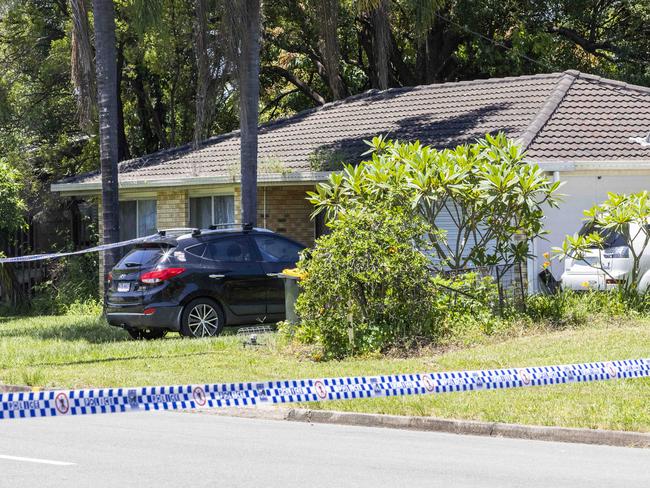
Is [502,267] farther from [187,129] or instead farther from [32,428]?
[187,129]

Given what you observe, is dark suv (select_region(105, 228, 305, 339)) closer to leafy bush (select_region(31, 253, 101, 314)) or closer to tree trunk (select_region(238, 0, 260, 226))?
tree trunk (select_region(238, 0, 260, 226))

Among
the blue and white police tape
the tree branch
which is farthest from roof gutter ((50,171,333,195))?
the blue and white police tape

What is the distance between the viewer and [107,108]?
2203 cm

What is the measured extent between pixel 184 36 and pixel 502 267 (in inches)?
594

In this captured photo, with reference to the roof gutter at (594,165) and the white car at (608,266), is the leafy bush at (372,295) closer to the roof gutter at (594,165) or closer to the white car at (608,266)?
the white car at (608,266)

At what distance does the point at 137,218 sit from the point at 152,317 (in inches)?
386

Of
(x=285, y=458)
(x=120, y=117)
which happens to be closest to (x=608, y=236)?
(x=285, y=458)

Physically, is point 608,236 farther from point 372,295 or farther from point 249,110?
point 249,110

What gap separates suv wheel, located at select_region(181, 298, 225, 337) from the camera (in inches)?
722

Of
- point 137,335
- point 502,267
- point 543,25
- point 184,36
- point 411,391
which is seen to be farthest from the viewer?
point 543,25

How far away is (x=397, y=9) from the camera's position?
34.2 m

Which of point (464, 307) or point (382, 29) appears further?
point (382, 29)

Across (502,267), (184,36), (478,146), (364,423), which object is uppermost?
(184,36)

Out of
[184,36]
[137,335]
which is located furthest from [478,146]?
[184,36]
